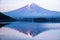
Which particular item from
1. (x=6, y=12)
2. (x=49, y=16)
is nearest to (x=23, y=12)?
(x=6, y=12)

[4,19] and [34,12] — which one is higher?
[34,12]

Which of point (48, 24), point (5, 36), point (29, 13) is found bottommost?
point (5, 36)

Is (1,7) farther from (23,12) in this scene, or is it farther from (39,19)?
(39,19)

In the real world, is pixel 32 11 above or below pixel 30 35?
above

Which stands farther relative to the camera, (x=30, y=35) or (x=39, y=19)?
(x=39, y=19)

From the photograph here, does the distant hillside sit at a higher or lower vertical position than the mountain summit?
lower

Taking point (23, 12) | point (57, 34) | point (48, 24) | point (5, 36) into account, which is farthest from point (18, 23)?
point (57, 34)

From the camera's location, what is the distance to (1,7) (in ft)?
7.26

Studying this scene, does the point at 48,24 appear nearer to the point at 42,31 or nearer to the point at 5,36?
the point at 42,31

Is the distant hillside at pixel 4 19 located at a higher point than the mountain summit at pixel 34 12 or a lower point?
lower

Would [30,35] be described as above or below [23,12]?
below

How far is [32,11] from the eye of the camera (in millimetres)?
2201

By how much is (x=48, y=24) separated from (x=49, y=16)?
0.43 feet

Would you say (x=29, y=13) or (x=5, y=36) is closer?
(x=5, y=36)
